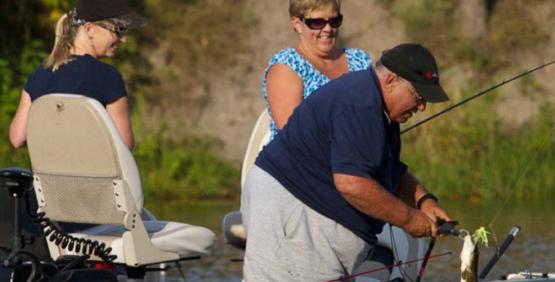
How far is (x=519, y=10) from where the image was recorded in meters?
16.0

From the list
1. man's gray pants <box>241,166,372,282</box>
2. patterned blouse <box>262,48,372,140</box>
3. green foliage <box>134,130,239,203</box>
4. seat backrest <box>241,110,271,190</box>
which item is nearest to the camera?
man's gray pants <box>241,166,372,282</box>

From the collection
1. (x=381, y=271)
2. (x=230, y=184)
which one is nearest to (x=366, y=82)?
(x=381, y=271)

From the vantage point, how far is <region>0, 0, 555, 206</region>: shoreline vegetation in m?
13.4

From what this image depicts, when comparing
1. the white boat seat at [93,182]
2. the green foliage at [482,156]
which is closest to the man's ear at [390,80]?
the white boat seat at [93,182]

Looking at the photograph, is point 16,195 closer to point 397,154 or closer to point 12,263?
point 12,263

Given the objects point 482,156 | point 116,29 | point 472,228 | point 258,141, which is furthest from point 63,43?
point 482,156

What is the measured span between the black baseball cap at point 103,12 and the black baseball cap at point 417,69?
1486 mm

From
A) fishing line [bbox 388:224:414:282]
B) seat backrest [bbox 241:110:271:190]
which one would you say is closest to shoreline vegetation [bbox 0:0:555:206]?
seat backrest [bbox 241:110:271:190]

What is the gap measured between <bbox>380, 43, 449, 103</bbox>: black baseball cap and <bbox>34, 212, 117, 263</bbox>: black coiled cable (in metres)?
1.51

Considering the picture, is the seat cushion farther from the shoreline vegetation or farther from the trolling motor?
the shoreline vegetation

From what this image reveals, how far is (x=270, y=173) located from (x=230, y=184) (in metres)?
7.88

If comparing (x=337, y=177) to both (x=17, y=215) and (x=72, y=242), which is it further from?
(x=72, y=242)

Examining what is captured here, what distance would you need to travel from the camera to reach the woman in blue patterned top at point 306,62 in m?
6.81

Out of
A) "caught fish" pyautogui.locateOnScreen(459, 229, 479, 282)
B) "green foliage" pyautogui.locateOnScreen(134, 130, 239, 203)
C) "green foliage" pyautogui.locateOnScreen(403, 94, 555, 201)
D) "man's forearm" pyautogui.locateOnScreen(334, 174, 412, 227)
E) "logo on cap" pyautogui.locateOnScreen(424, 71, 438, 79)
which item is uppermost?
"logo on cap" pyautogui.locateOnScreen(424, 71, 438, 79)
